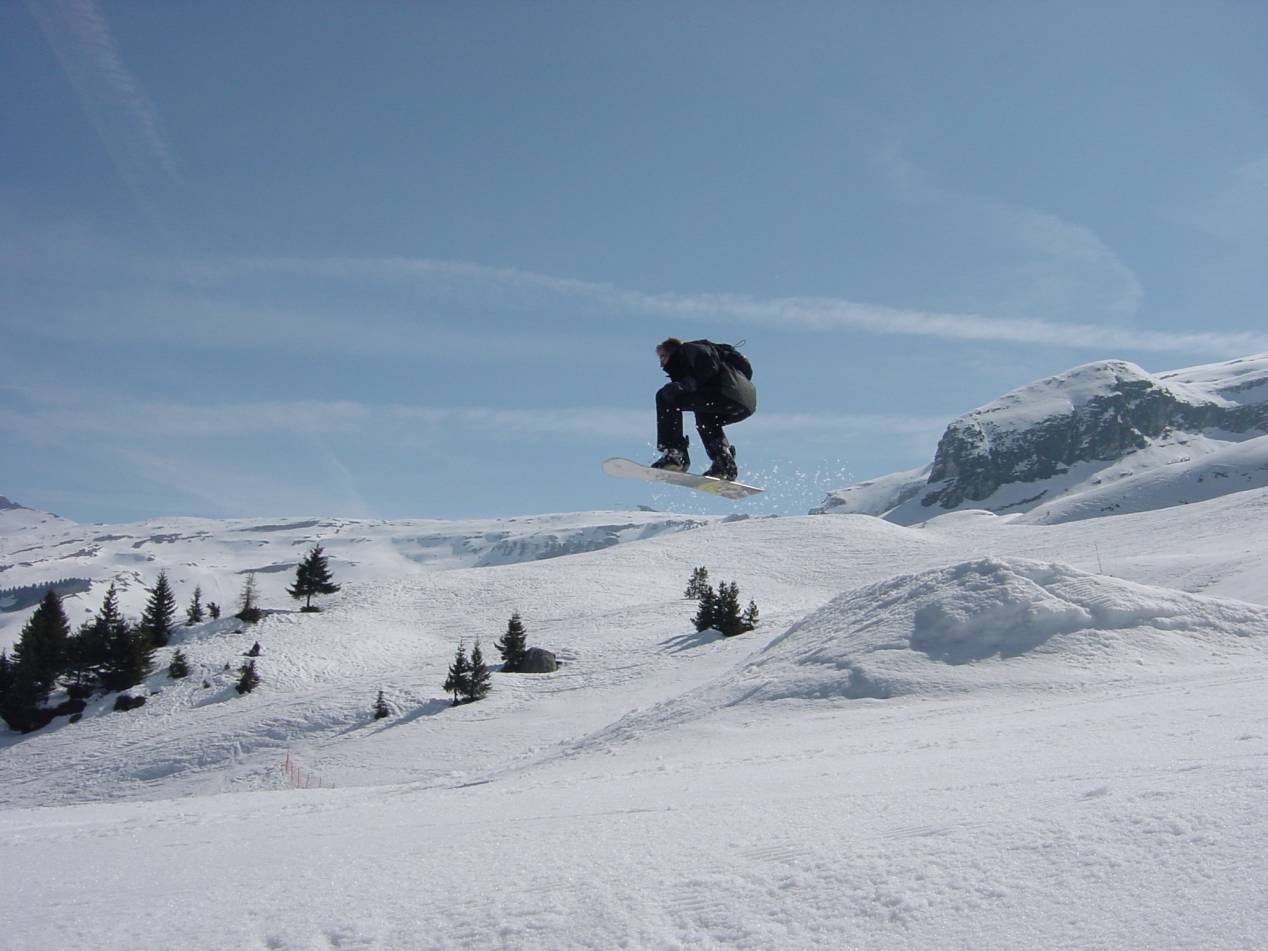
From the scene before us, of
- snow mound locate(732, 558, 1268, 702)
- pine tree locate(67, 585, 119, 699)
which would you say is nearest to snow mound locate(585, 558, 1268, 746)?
snow mound locate(732, 558, 1268, 702)

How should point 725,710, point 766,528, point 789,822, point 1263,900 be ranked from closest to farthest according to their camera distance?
1. point 1263,900
2. point 789,822
3. point 725,710
4. point 766,528

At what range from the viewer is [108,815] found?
1236cm

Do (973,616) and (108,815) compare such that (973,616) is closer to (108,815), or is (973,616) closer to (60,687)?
(108,815)

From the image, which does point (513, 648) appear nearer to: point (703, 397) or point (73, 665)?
point (73, 665)

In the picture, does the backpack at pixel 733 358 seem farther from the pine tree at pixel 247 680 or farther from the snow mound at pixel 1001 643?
the pine tree at pixel 247 680

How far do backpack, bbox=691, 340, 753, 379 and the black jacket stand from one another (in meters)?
0.03

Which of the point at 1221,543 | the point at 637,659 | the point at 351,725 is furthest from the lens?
the point at 1221,543

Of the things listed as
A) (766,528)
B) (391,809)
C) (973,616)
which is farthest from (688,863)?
(766,528)

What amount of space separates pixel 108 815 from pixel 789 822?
11.7 metres

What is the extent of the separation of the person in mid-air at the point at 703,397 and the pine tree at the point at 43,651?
3931 cm

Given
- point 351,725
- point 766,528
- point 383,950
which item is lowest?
point 351,725

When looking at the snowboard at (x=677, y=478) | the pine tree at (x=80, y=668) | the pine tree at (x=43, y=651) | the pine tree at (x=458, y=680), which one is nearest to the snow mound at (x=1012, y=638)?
the snowboard at (x=677, y=478)

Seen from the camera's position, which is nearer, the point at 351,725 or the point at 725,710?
the point at 725,710

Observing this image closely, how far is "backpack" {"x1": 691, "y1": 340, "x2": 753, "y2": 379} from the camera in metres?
9.89
